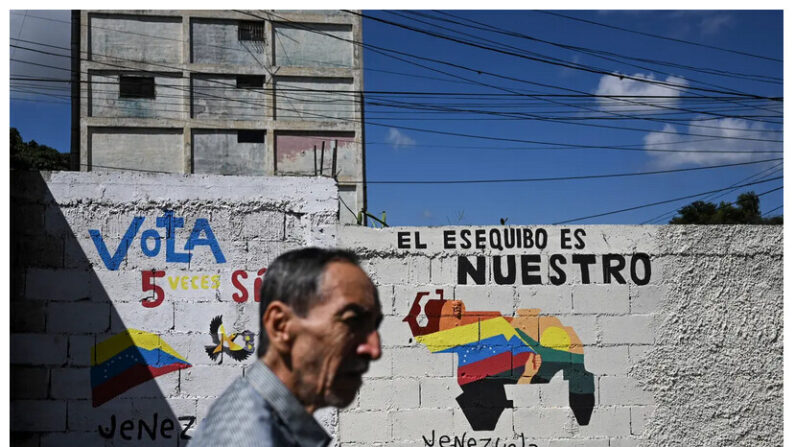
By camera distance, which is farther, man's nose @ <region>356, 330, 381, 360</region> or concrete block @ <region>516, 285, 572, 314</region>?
concrete block @ <region>516, 285, 572, 314</region>

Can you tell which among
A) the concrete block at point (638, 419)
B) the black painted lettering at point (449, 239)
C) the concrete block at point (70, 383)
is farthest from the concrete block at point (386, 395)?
the concrete block at point (70, 383)

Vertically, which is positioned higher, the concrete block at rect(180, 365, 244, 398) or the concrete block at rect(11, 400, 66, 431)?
the concrete block at rect(180, 365, 244, 398)

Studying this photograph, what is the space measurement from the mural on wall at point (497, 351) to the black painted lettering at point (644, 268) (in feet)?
1.88

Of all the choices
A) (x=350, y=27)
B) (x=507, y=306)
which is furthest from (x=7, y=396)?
(x=350, y=27)

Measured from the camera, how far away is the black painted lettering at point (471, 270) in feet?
15.6

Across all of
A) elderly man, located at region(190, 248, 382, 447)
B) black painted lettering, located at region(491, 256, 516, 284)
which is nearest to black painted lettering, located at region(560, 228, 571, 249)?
black painted lettering, located at region(491, 256, 516, 284)

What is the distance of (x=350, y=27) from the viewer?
29.0 meters

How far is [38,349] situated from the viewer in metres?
4.48

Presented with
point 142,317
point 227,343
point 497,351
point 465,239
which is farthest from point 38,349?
point 497,351

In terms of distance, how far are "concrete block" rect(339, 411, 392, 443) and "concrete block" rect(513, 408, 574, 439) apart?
83 centimetres

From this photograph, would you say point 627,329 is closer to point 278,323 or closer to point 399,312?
point 399,312

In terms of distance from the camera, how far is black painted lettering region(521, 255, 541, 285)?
15.7 ft

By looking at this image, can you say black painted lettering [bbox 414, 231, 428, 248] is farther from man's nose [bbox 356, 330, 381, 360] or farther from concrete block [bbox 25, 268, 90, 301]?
man's nose [bbox 356, 330, 381, 360]

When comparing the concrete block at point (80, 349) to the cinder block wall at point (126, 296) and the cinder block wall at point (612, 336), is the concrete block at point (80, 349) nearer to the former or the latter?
the cinder block wall at point (126, 296)
